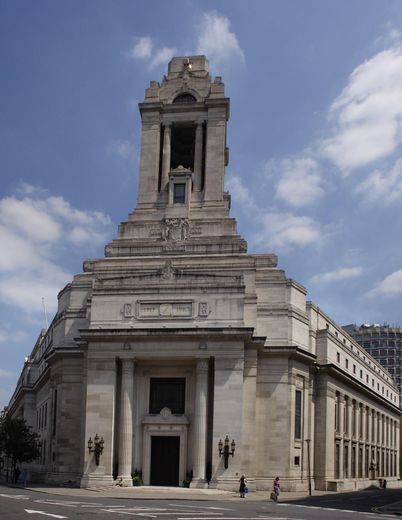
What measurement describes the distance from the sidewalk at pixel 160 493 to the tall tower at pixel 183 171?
2186 centimetres

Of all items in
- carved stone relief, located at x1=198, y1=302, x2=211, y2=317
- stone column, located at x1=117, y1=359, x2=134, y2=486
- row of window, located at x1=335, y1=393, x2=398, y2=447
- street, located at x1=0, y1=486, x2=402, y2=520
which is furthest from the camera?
row of window, located at x1=335, y1=393, x2=398, y2=447

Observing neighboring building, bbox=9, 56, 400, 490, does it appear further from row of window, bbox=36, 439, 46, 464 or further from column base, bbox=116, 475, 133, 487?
row of window, bbox=36, 439, 46, 464

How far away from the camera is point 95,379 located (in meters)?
61.7

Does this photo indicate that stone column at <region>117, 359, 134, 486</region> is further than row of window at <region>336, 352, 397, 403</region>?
No

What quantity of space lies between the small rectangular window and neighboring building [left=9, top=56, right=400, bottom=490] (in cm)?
10

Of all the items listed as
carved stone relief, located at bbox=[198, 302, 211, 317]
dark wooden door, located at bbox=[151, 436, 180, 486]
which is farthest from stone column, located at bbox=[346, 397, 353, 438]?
carved stone relief, located at bbox=[198, 302, 211, 317]

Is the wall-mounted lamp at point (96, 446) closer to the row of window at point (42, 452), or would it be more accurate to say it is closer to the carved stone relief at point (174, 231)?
the carved stone relief at point (174, 231)

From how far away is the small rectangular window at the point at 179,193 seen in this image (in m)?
75.1

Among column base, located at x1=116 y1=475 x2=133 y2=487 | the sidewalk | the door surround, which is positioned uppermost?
the door surround

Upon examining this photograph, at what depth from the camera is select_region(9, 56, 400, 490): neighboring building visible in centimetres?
6028

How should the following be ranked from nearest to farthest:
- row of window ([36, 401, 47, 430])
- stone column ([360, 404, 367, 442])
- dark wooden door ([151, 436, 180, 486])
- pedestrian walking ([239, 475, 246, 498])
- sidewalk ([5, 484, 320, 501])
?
sidewalk ([5, 484, 320, 501]), pedestrian walking ([239, 475, 246, 498]), dark wooden door ([151, 436, 180, 486]), row of window ([36, 401, 47, 430]), stone column ([360, 404, 367, 442])

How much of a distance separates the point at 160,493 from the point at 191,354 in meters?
11.2

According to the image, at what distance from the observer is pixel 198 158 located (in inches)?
3066

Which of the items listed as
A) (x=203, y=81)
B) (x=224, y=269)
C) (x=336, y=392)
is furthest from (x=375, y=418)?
(x=203, y=81)
